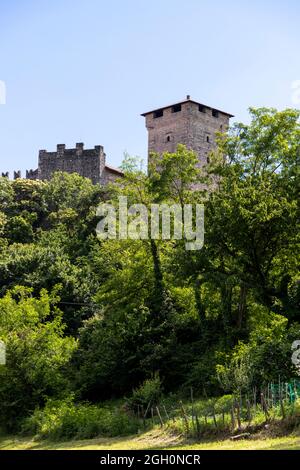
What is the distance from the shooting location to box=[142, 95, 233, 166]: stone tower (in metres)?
66.3

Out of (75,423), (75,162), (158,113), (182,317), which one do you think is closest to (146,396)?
(75,423)

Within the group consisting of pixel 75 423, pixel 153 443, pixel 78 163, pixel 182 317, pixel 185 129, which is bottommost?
pixel 75 423

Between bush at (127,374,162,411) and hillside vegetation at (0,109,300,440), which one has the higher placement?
hillside vegetation at (0,109,300,440)

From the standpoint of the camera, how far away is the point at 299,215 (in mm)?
A: 29203

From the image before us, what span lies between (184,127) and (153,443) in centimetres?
4864

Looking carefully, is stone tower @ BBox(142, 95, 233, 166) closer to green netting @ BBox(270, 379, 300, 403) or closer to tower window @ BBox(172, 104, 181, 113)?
tower window @ BBox(172, 104, 181, 113)

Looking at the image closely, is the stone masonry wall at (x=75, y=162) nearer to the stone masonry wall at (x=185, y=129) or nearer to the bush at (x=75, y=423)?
the stone masonry wall at (x=185, y=129)

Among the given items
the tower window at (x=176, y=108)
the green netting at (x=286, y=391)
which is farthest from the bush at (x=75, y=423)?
the tower window at (x=176, y=108)

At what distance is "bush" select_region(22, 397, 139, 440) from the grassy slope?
2.09 feet

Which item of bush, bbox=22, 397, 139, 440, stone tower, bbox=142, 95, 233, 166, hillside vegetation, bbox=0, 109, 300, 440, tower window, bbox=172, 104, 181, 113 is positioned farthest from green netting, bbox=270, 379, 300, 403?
tower window, bbox=172, 104, 181, 113

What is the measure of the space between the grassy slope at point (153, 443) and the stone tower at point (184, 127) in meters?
44.5

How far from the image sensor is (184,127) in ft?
218

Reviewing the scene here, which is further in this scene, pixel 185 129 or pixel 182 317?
pixel 185 129

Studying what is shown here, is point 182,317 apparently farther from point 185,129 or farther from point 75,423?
point 185,129
